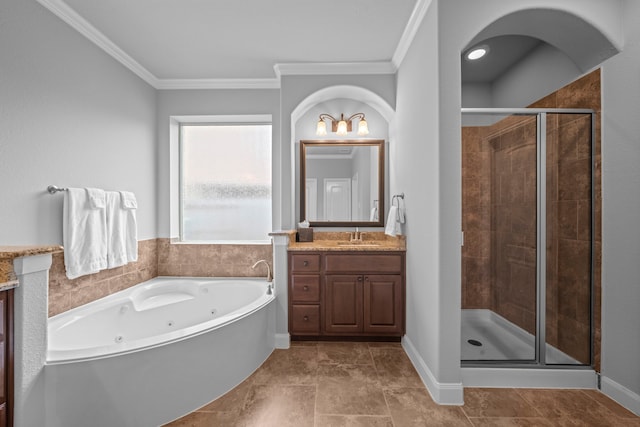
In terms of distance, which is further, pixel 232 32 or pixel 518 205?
pixel 232 32

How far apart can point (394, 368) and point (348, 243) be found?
121cm

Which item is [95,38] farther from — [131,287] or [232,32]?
[131,287]

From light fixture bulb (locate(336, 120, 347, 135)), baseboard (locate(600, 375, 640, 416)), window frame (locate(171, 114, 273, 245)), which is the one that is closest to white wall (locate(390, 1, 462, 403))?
light fixture bulb (locate(336, 120, 347, 135))

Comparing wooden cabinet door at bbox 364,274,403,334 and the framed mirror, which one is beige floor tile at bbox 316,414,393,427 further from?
the framed mirror

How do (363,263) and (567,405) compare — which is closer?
(567,405)

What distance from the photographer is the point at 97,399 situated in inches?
60.2

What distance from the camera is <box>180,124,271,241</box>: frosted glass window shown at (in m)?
3.42

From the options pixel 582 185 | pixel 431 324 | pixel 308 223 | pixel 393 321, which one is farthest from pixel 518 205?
pixel 308 223

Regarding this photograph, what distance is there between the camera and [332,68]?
2.88 metres

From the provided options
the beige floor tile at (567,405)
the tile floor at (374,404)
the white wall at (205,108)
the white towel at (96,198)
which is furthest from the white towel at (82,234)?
the beige floor tile at (567,405)

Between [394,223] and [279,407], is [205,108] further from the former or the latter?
[279,407]

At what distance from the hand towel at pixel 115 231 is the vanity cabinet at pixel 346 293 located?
1.46 metres

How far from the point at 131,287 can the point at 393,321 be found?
251cm

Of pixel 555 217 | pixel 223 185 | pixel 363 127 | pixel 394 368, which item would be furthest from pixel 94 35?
pixel 555 217
